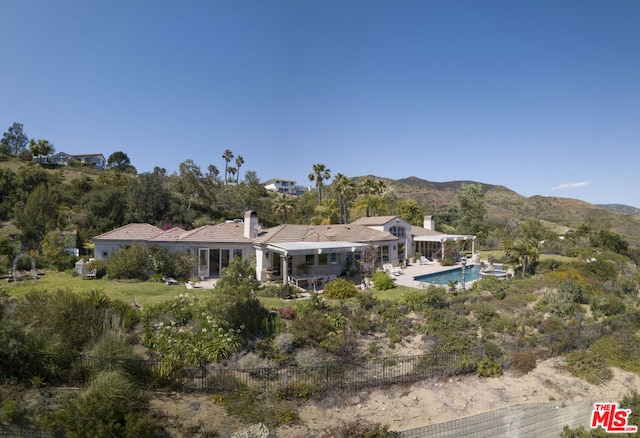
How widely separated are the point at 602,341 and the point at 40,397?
2177 cm

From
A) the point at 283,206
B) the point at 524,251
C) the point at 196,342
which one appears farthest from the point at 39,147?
the point at 524,251

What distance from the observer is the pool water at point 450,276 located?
2784cm

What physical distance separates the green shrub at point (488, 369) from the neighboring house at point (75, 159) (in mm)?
100327

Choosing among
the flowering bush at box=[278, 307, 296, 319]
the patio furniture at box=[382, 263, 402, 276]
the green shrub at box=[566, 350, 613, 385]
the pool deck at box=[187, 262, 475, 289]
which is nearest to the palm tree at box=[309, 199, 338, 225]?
the pool deck at box=[187, 262, 475, 289]

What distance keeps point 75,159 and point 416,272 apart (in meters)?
106

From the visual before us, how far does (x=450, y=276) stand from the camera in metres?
29.8

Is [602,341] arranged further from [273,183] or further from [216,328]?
[273,183]

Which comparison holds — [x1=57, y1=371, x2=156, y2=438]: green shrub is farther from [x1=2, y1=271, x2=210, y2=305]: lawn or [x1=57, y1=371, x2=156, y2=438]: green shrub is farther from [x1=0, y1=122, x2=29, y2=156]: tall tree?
[x1=0, y1=122, x2=29, y2=156]: tall tree

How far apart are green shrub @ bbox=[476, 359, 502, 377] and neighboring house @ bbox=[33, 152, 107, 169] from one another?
3950 inches

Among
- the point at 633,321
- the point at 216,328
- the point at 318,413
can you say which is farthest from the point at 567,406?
the point at 216,328

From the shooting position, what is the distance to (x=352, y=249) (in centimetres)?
2555

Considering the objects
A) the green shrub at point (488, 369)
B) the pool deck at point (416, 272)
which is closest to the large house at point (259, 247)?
the pool deck at point (416, 272)

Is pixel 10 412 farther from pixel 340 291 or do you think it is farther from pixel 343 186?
pixel 343 186

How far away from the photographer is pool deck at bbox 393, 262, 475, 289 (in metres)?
25.2
